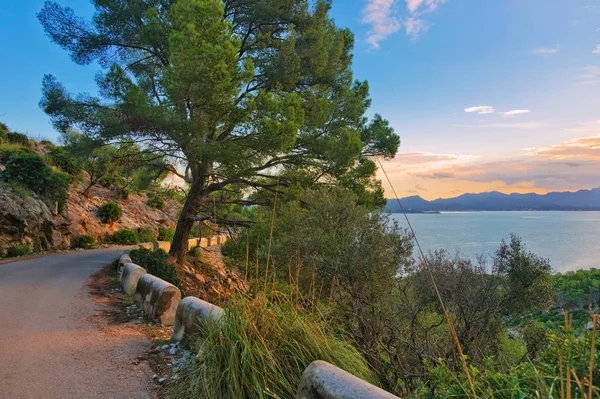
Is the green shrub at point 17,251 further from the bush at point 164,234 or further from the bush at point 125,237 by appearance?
the bush at point 164,234

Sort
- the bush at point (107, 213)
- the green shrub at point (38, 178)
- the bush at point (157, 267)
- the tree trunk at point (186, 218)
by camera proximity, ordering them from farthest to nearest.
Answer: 1. the bush at point (107, 213)
2. the green shrub at point (38, 178)
3. the tree trunk at point (186, 218)
4. the bush at point (157, 267)

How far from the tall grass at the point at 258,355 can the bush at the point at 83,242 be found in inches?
660

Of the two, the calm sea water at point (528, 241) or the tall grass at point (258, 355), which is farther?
the calm sea water at point (528, 241)

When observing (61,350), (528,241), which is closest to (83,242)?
(61,350)

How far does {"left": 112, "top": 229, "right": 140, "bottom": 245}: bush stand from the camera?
2003 cm

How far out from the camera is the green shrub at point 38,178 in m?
14.7

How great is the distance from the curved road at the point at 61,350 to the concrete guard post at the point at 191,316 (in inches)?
19.7

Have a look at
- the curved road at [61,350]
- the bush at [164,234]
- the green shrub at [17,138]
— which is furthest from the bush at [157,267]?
the green shrub at [17,138]

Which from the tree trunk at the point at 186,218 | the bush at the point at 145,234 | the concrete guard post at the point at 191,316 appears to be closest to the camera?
the concrete guard post at the point at 191,316

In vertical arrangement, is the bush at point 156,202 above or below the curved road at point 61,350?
above

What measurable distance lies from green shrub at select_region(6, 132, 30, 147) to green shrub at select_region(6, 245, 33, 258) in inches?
443

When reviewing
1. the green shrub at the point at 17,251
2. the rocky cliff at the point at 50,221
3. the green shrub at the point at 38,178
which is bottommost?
the green shrub at the point at 17,251

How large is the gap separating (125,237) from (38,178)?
5988 millimetres

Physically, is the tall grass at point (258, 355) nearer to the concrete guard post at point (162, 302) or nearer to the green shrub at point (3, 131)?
the concrete guard post at point (162, 302)
